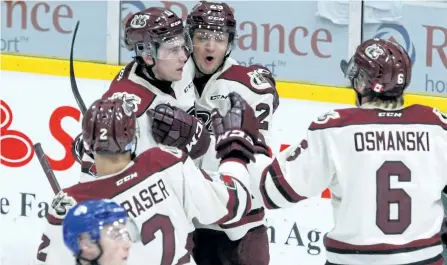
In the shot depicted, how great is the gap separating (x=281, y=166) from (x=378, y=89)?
0.36 m

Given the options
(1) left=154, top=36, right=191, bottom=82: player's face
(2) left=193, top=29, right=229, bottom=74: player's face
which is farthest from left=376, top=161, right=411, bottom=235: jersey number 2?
(2) left=193, top=29, right=229, bottom=74: player's face

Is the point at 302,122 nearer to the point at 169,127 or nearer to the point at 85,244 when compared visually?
the point at 169,127

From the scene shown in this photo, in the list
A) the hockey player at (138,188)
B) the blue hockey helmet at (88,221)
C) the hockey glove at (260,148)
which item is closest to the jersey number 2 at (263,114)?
the hockey glove at (260,148)

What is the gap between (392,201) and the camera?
388cm

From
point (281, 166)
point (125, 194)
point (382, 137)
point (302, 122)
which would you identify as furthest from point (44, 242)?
point (302, 122)

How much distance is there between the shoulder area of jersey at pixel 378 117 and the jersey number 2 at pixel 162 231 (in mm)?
599

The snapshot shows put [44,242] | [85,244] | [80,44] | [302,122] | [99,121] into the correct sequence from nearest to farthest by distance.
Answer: [85,244], [99,121], [44,242], [302,122], [80,44]

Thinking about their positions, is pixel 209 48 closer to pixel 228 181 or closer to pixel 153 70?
pixel 153 70

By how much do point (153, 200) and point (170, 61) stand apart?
2.70 feet

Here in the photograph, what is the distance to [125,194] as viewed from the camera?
3.50m

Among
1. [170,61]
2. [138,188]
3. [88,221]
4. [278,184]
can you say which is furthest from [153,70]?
[88,221]

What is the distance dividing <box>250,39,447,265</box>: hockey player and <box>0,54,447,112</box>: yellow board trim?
183 centimetres

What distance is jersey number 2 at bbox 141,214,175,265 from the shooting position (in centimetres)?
352

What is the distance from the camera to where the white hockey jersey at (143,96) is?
4109 mm
